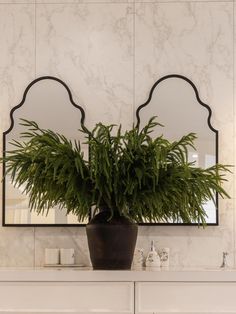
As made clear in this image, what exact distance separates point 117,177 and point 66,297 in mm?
609

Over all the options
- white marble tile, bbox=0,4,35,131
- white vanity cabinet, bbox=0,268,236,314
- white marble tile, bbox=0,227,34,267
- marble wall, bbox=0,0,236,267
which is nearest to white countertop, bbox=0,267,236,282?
white vanity cabinet, bbox=0,268,236,314

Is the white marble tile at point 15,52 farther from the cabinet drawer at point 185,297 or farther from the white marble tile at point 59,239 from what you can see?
the cabinet drawer at point 185,297

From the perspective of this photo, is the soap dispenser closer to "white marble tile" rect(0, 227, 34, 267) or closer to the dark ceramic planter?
the dark ceramic planter

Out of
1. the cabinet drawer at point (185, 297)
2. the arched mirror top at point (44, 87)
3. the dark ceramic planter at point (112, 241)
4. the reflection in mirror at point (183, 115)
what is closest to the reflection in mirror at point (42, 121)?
the arched mirror top at point (44, 87)

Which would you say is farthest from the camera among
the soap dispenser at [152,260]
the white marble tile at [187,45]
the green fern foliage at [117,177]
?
the white marble tile at [187,45]

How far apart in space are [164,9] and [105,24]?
1.10ft

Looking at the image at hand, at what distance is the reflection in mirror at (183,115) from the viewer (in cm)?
386

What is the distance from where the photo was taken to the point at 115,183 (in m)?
3.25

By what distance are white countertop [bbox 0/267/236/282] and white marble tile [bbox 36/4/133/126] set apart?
1.01m

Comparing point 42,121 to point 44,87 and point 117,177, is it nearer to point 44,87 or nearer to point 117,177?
point 44,87

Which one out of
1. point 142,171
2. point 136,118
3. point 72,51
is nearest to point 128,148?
point 142,171

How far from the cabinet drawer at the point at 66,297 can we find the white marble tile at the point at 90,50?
1059 mm

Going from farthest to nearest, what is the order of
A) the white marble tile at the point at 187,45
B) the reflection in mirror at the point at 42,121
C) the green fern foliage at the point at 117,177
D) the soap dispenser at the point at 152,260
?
the white marble tile at the point at 187,45 < the reflection in mirror at the point at 42,121 < the soap dispenser at the point at 152,260 < the green fern foliage at the point at 117,177

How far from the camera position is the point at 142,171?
10.7 feet
